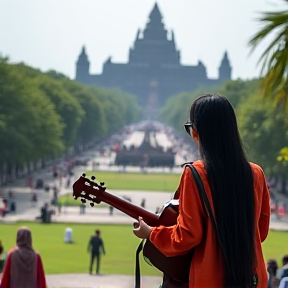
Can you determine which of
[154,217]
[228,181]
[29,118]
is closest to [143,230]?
[154,217]

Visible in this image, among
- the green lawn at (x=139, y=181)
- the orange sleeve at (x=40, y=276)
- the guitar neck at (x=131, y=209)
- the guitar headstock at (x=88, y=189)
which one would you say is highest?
the green lawn at (x=139, y=181)

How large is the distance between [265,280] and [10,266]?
8.86 feet

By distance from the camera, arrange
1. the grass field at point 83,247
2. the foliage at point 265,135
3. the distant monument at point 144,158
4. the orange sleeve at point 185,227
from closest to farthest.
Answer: the orange sleeve at point 185,227, the grass field at point 83,247, the foliage at point 265,135, the distant monument at point 144,158

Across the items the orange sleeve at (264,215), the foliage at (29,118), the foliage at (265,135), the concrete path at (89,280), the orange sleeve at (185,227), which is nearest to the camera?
the orange sleeve at (185,227)

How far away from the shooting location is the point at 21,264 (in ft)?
19.1

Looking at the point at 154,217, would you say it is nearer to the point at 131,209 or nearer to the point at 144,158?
the point at 131,209

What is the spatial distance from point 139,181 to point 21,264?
157 ft

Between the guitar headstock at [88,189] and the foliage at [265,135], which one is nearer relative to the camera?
the guitar headstock at [88,189]

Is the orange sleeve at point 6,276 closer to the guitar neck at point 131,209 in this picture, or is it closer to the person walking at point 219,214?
the guitar neck at point 131,209

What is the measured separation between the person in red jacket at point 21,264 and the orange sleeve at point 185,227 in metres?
2.45

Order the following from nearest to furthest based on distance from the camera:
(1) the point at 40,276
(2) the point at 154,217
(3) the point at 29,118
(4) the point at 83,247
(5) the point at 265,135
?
(2) the point at 154,217 → (1) the point at 40,276 → (4) the point at 83,247 → (5) the point at 265,135 → (3) the point at 29,118

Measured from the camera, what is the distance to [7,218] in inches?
1226

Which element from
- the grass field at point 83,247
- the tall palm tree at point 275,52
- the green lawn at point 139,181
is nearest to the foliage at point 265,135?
the green lawn at point 139,181

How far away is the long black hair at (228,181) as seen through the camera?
3393mm
